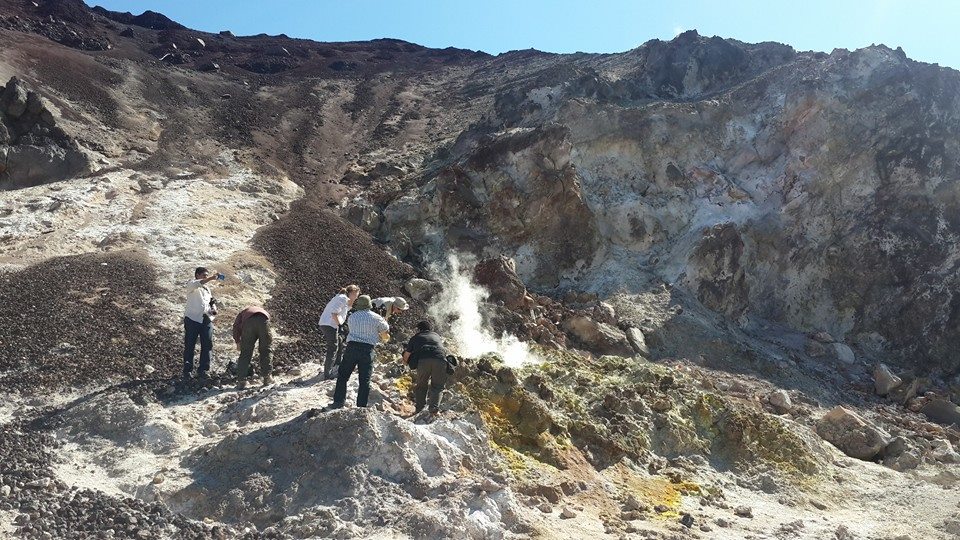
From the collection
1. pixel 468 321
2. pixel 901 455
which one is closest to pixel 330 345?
pixel 468 321

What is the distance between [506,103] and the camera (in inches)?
1124

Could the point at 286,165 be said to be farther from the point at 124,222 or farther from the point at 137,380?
the point at 137,380

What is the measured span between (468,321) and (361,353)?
6.10 meters

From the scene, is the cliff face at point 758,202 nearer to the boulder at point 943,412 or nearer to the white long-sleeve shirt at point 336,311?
the boulder at point 943,412

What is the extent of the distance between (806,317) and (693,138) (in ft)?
20.2

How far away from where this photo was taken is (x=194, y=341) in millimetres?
9891

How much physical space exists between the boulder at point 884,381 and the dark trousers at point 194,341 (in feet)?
45.2

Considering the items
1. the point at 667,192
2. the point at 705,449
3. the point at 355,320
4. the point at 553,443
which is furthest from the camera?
the point at 667,192

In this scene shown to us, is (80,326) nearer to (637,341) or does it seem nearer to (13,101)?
(637,341)

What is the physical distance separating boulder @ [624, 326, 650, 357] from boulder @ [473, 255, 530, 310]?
230cm

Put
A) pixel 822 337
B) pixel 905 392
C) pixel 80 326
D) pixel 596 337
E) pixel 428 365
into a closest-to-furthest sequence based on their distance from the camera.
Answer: pixel 428 365, pixel 80 326, pixel 596 337, pixel 905 392, pixel 822 337

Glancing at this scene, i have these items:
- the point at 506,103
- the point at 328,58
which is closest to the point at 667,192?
the point at 506,103

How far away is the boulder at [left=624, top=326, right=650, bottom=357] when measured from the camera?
15.9 m

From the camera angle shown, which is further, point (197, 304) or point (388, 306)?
point (388, 306)
